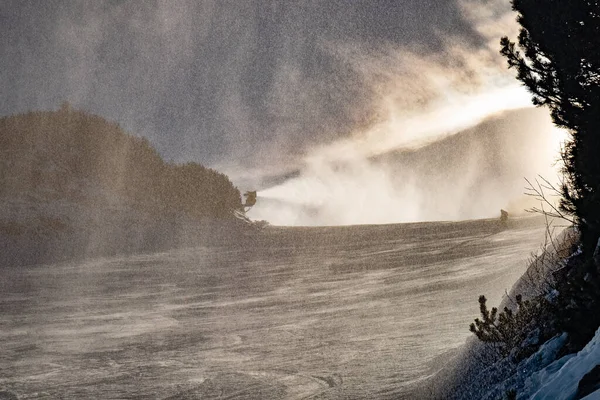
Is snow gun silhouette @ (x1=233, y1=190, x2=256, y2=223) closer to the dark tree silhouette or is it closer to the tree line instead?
the tree line

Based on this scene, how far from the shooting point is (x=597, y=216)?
5762 mm

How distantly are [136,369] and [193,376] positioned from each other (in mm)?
1366

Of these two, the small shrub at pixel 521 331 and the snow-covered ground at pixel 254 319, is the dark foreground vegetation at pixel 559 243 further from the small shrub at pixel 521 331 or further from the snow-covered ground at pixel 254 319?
the snow-covered ground at pixel 254 319

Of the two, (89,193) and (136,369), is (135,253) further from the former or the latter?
(136,369)

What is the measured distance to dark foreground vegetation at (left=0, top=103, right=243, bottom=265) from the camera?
34750 mm

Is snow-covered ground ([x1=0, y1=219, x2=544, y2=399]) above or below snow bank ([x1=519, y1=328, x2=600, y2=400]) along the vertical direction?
below

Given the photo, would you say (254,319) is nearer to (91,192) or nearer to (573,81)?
(573,81)

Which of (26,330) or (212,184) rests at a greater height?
(212,184)

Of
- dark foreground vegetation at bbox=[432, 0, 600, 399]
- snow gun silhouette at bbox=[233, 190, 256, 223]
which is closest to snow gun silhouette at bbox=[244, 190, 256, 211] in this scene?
snow gun silhouette at bbox=[233, 190, 256, 223]

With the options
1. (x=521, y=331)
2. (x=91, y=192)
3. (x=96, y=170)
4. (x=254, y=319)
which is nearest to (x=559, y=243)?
(x=521, y=331)

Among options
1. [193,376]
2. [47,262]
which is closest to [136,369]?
[193,376]

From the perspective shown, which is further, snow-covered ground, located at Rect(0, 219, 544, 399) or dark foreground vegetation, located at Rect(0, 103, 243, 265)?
dark foreground vegetation, located at Rect(0, 103, 243, 265)

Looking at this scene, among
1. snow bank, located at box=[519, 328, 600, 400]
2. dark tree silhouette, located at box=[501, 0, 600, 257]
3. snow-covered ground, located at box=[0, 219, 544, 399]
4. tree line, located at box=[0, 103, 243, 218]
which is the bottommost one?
snow-covered ground, located at box=[0, 219, 544, 399]

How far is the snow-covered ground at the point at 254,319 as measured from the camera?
10.1m
